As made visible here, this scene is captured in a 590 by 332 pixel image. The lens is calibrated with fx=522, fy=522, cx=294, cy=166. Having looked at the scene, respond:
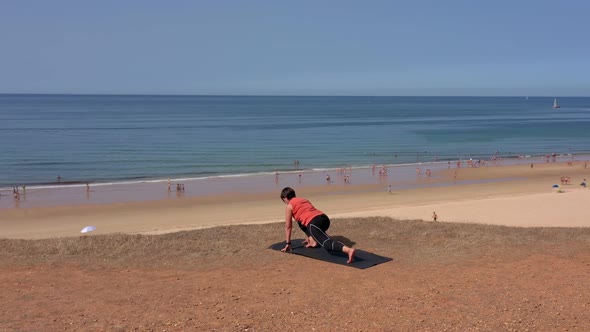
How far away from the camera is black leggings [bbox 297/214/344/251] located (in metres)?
8.41

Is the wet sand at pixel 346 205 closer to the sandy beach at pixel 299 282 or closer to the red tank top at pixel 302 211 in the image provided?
the sandy beach at pixel 299 282

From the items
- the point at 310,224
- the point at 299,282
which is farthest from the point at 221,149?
the point at 299,282

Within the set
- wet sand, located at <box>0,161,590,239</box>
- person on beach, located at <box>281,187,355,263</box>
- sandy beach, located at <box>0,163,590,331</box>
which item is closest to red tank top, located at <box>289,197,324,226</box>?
person on beach, located at <box>281,187,355,263</box>

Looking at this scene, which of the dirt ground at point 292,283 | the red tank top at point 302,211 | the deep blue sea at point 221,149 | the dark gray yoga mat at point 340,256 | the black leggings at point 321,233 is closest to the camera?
the dirt ground at point 292,283

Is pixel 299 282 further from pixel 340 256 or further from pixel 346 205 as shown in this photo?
pixel 346 205

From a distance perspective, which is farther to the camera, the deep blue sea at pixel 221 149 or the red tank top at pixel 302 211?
the deep blue sea at pixel 221 149

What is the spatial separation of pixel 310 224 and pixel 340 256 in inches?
28.4

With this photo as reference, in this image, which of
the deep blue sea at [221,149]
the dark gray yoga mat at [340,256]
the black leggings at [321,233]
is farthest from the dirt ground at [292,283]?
the deep blue sea at [221,149]

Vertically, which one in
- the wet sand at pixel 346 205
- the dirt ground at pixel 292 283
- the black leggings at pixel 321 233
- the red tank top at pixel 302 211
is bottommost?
the wet sand at pixel 346 205

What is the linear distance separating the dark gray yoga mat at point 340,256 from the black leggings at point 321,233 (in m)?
0.12

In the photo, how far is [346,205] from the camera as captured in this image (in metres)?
23.1

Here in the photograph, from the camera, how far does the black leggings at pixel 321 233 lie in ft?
27.6

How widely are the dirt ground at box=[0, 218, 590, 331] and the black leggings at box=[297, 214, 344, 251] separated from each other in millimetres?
396

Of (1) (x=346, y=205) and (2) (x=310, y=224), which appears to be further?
(1) (x=346, y=205)
